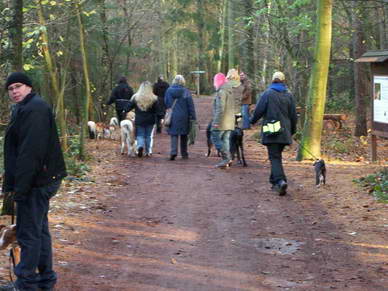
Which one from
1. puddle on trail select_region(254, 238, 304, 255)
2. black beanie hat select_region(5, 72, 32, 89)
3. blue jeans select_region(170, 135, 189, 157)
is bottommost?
puddle on trail select_region(254, 238, 304, 255)

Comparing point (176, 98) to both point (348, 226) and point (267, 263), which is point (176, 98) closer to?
point (348, 226)

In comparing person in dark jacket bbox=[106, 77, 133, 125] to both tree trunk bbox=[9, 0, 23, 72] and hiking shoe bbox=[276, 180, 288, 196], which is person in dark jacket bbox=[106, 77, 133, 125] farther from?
tree trunk bbox=[9, 0, 23, 72]

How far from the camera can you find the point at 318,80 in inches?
630

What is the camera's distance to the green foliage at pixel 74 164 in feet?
43.7

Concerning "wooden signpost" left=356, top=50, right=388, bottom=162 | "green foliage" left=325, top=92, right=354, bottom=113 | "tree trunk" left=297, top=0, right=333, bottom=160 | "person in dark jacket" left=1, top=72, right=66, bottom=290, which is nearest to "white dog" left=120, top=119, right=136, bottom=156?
"tree trunk" left=297, top=0, right=333, bottom=160

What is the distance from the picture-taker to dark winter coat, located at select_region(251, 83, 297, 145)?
1142cm

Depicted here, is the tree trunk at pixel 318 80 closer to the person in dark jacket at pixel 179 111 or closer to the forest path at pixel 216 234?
the forest path at pixel 216 234

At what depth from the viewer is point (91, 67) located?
2727 cm

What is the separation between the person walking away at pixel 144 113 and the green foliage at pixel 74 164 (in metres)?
1.65

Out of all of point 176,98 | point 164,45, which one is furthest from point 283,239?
point 164,45

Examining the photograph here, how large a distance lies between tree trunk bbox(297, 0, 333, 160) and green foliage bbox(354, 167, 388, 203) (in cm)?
320

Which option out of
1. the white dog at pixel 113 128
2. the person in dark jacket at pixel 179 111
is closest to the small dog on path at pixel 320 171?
the person in dark jacket at pixel 179 111

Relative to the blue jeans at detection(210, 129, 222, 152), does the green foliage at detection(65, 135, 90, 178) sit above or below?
below

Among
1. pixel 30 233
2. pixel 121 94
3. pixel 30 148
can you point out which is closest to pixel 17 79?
pixel 30 148
